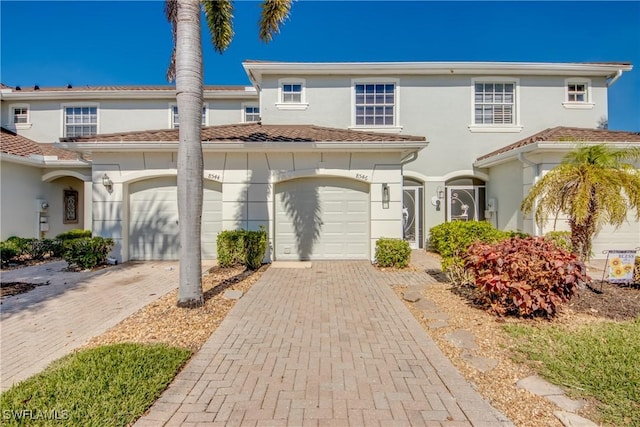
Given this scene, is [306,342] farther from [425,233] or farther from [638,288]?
[425,233]

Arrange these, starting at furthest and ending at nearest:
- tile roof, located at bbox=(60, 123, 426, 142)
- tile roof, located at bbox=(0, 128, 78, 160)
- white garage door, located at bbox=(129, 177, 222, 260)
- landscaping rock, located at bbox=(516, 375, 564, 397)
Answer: tile roof, located at bbox=(0, 128, 78, 160) < white garage door, located at bbox=(129, 177, 222, 260) < tile roof, located at bbox=(60, 123, 426, 142) < landscaping rock, located at bbox=(516, 375, 564, 397)

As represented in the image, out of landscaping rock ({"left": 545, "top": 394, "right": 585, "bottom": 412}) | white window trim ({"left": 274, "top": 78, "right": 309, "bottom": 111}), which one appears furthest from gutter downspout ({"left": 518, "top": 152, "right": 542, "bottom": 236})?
white window trim ({"left": 274, "top": 78, "right": 309, "bottom": 111})

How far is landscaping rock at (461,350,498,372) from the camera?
3.78 metres

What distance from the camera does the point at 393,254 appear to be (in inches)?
363

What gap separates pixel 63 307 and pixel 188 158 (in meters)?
3.90

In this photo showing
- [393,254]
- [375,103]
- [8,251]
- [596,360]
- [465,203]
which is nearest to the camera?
[596,360]

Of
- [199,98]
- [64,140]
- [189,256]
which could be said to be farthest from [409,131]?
[64,140]

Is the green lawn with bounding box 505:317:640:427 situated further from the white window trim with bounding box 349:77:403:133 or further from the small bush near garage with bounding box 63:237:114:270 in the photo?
the small bush near garage with bounding box 63:237:114:270

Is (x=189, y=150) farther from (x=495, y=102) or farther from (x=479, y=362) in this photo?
(x=495, y=102)

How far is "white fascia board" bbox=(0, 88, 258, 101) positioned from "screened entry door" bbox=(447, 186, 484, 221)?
10879mm

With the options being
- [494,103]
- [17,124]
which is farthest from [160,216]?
[494,103]

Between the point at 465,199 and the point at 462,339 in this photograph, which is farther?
the point at 465,199

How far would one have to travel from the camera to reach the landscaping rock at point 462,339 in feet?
14.3

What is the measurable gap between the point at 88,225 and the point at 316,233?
1118 cm
